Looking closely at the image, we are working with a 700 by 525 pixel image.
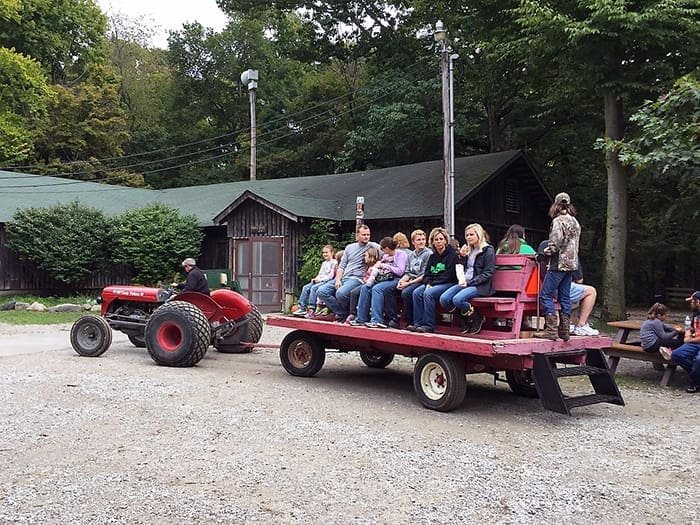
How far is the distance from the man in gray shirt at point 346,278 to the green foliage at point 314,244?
10967mm

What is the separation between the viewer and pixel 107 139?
4050 centimetres

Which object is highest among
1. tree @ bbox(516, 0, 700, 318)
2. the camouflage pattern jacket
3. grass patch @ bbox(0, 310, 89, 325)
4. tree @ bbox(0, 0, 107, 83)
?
tree @ bbox(0, 0, 107, 83)

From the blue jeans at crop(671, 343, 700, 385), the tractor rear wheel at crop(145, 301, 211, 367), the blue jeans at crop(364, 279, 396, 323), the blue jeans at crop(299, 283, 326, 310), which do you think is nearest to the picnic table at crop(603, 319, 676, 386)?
the blue jeans at crop(671, 343, 700, 385)

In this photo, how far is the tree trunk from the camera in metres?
16.5

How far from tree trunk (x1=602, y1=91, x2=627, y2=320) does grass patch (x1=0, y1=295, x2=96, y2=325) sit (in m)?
14.1

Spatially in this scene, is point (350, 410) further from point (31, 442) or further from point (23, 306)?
point (23, 306)

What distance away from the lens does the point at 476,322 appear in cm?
756

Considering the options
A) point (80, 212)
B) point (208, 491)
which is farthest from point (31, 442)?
point (80, 212)

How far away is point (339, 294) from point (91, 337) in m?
4.88

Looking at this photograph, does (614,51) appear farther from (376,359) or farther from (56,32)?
(56,32)

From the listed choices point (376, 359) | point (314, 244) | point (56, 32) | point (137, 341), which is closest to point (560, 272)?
point (376, 359)

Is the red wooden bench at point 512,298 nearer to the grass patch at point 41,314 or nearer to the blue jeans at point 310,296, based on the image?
the blue jeans at point 310,296

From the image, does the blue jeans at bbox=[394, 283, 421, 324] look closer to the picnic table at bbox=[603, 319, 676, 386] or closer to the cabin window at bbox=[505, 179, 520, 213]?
the picnic table at bbox=[603, 319, 676, 386]

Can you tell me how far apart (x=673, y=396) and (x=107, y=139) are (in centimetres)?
3856
